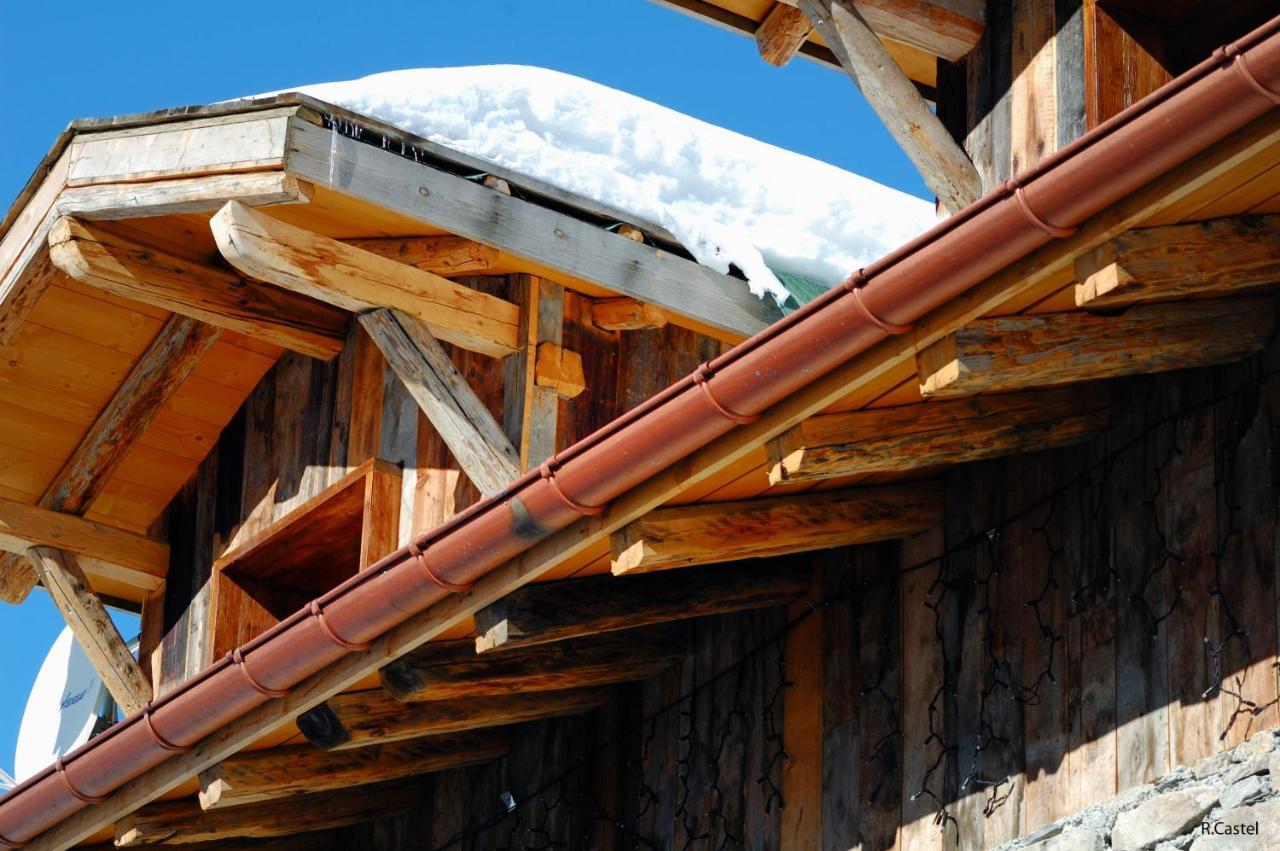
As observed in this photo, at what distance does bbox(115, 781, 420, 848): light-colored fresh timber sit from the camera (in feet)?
22.0

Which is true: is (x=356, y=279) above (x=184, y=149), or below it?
below

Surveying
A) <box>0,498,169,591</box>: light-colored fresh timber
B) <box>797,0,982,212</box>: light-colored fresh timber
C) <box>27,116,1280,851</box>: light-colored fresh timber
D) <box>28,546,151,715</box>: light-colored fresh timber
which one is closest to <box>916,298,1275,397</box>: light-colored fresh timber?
<box>27,116,1280,851</box>: light-colored fresh timber

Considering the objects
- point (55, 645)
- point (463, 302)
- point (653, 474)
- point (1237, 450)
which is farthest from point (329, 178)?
point (55, 645)

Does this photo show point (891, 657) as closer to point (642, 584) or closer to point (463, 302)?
point (642, 584)

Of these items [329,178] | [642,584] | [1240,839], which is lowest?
[1240,839]

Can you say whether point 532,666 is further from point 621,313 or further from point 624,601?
point 621,313

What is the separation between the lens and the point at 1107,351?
184 inches

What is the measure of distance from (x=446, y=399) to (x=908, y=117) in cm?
178

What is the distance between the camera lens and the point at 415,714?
20.8 feet

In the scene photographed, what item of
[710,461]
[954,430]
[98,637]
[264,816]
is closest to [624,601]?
[710,461]

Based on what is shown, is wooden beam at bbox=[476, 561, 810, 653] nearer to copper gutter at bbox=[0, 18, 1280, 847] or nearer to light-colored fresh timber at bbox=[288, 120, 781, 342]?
copper gutter at bbox=[0, 18, 1280, 847]

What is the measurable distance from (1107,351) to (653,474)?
1046mm

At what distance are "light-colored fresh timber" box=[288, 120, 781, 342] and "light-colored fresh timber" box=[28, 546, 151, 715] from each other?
2.31 metres

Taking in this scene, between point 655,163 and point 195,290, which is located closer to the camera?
point 195,290
